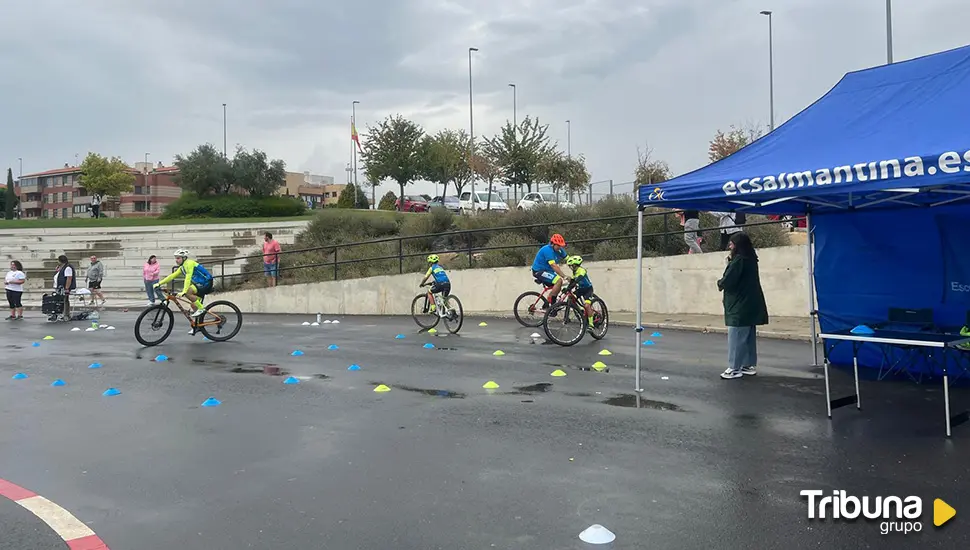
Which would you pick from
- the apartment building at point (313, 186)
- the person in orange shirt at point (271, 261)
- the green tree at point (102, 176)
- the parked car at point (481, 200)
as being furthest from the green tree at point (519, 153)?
the apartment building at point (313, 186)

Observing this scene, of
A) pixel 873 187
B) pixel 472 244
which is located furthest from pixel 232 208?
pixel 873 187

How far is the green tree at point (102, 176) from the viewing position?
238 ft

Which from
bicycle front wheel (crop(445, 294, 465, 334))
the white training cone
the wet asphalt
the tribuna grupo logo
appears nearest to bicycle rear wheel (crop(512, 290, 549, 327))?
bicycle front wheel (crop(445, 294, 465, 334))

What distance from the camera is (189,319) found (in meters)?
13.8

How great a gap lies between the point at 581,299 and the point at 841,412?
590 centimetres

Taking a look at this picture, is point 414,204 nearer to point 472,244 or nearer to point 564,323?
point 472,244

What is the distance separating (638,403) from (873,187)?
3.07 metres

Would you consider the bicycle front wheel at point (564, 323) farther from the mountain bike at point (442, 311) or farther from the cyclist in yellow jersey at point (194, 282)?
the cyclist in yellow jersey at point (194, 282)

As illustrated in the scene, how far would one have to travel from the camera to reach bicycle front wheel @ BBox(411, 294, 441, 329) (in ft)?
49.5

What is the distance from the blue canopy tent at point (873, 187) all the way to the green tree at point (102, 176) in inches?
2980

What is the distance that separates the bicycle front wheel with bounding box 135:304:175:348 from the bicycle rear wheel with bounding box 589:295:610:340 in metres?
7.64

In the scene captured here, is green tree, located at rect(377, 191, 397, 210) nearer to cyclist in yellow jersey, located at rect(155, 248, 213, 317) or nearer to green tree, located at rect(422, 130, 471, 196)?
green tree, located at rect(422, 130, 471, 196)

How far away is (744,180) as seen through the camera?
739 centimetres

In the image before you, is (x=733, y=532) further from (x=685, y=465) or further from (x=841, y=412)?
(x=841, y=412)
